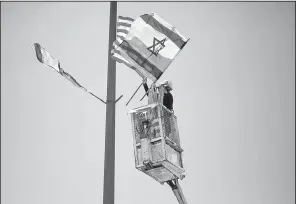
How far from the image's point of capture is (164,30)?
930 cm

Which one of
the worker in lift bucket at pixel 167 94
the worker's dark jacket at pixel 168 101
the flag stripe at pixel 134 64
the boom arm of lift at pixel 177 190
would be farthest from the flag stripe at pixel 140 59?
the boom arm of lift at pixel 177 190

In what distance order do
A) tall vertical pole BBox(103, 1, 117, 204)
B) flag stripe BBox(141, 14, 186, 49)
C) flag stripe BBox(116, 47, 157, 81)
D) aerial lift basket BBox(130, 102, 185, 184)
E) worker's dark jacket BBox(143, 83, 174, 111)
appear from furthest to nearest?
worker's dark jacket BBox(143, 83, 174, 111) → flag stripe BBox(141, 14, 186, 49) → flag stripe BBox(116, 47, 157, 81) → aerial lift basket BBox(130, 102, 185, 184) → tall vertical pole BBox(103, 1, 117, 204)

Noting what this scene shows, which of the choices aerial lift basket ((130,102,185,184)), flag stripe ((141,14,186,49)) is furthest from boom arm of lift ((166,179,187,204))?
flag stripe ((141,14,186,49))

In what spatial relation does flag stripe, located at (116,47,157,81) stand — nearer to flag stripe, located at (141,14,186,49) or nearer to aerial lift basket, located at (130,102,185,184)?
aerial lift basket, located at (130,102,185,184)

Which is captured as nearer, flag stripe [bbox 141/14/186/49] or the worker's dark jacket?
flag stripe [bbox 141/14/186/49]

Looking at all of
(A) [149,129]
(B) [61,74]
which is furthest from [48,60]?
(A) [149,129]

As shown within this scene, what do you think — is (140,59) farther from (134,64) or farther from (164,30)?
(164,30)

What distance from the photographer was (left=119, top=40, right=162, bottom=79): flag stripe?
886 cm

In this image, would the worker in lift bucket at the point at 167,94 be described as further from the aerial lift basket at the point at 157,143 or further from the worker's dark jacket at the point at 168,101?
the aerial lift basket at the point at 157,143

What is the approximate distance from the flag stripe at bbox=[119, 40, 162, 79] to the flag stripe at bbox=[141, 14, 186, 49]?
674 millimetres

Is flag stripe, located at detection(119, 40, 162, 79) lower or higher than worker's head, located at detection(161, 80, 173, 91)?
higher

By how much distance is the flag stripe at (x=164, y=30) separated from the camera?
9.17 metres

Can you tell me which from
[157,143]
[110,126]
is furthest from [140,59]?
[157,143]

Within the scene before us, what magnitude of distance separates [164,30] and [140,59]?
831 millimetres
